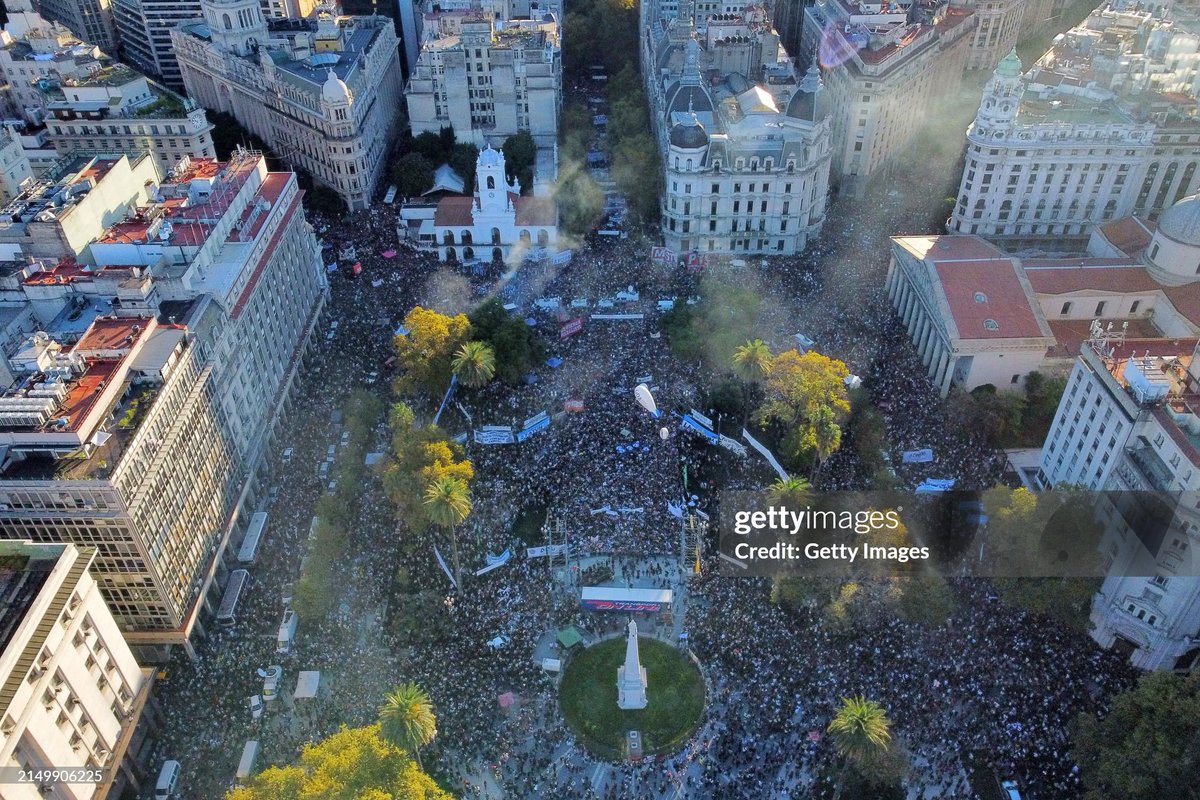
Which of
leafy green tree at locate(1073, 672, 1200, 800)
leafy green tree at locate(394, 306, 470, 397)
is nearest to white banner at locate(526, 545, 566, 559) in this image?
leafy green tree at locate(394, 306, 470, 397)

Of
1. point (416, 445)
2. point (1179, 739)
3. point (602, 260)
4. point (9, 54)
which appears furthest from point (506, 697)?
point (9, 54)

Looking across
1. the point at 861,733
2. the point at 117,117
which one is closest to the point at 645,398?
the point at 861,733

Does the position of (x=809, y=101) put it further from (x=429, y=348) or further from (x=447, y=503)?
(x=447, y=503)

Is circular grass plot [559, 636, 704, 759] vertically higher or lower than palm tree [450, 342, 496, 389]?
lower

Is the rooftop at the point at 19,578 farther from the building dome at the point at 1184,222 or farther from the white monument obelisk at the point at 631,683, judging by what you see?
the building dome at the point at 1184,222

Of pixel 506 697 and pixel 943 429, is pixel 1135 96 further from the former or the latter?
pixel 506 697

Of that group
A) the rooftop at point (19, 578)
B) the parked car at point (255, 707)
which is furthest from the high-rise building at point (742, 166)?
the rooftop at point (19, 578)

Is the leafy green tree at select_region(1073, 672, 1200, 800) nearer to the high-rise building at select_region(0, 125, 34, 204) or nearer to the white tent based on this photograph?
the white tent
